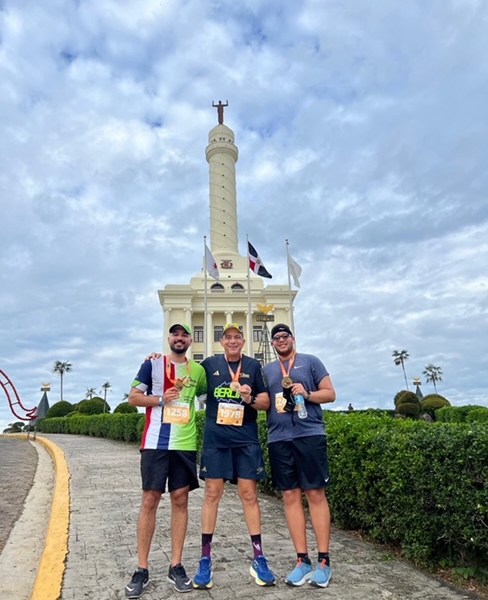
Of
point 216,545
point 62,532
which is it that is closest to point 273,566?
point 216,545

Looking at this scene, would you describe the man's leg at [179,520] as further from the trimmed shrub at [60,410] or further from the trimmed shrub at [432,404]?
the trimmed shrub at [60,410]

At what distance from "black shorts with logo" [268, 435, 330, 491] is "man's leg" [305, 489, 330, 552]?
8 centimetres

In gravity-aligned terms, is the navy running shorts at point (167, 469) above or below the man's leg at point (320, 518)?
above

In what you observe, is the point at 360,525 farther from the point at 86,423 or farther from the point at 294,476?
the point at 86,423

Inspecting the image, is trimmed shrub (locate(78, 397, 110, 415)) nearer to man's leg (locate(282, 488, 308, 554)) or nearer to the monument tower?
the monument tower

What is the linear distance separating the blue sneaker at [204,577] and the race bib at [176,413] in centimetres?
107

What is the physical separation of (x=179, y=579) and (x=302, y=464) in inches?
50.8

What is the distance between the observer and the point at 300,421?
4.31m

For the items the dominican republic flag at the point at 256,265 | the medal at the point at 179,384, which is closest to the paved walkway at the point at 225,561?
the medal at the point at 179,384

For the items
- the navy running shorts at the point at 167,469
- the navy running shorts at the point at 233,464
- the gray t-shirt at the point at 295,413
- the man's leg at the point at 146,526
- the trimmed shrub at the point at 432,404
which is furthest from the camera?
the trimmed shrub at the point at 432,404

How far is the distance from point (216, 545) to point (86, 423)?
24160mm

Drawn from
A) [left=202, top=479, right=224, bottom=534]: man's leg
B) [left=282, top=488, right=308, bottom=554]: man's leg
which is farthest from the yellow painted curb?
[left=282, top=488, right=308, bottom=554]: man's leg

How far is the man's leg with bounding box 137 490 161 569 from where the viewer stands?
12.9 ft

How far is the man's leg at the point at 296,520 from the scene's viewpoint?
413 centimetres
